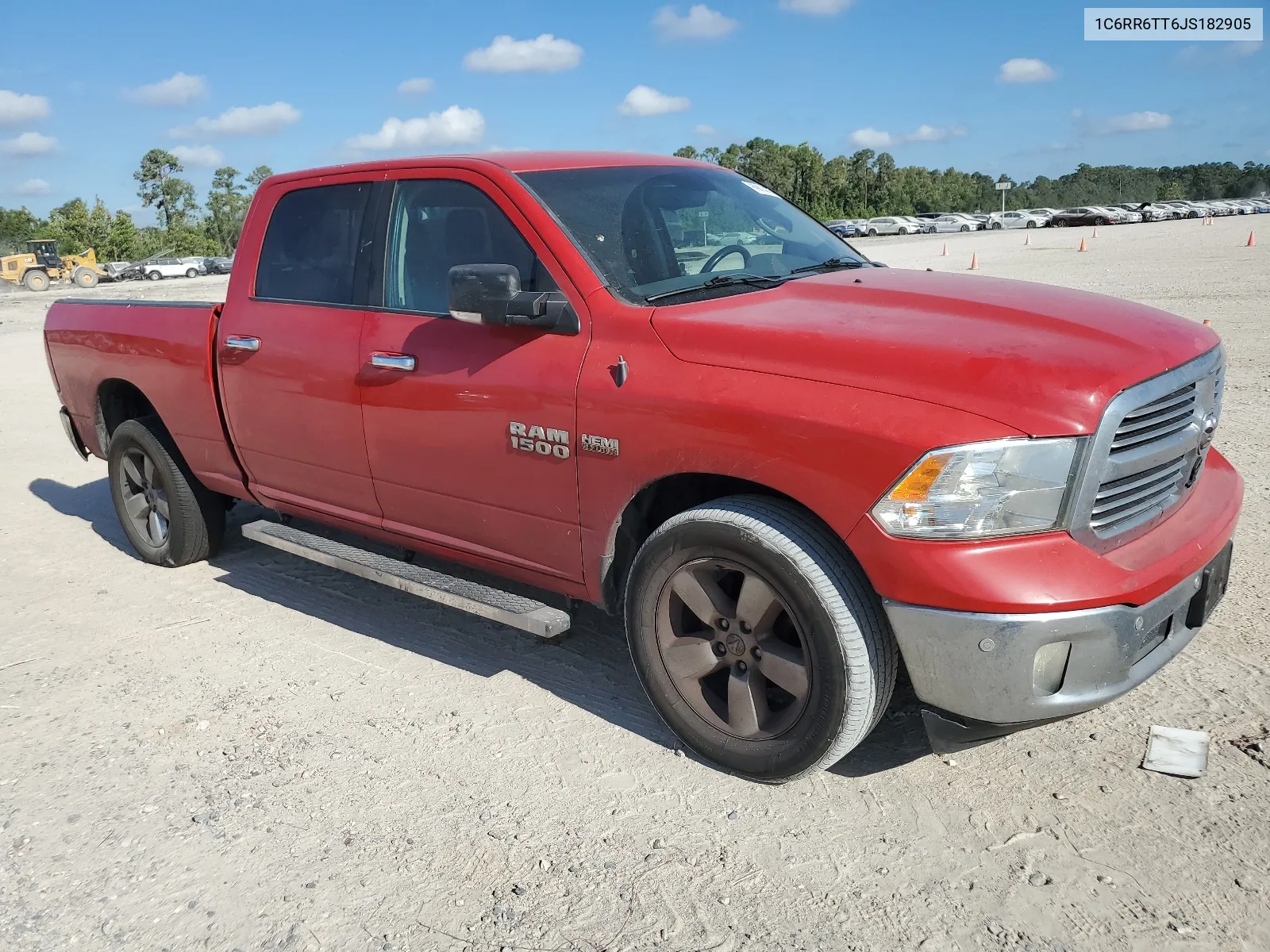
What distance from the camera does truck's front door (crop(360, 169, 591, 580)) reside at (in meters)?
3.43

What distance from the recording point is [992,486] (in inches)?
102

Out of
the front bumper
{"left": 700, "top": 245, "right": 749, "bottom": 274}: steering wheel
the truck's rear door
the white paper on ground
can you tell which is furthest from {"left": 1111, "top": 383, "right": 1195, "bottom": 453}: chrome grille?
the truck's rear door

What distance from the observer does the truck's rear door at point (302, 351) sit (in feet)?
13.6

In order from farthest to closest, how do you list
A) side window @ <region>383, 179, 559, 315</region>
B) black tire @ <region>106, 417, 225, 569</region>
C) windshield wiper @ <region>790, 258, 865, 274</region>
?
black tire @ <region>106, 417, 225, 569</region> → windshield wiper @ <region>790, 258, 865, 274</region> → side window @ <region>383, 179, 559, 315</region>

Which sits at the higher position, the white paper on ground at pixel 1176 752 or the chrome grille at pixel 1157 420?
the chrome grille at pixel 1157 420

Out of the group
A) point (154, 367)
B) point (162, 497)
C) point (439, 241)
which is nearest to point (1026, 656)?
point (439, 241)

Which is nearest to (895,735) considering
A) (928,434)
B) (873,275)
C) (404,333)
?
(928,434)

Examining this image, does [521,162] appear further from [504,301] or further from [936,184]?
[936,184]

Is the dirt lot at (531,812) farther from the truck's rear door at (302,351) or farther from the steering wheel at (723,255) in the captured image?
the steering wheel at (723,255)

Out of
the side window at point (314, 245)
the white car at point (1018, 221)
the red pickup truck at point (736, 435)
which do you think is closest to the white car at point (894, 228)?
the white car at point (1018, 221)

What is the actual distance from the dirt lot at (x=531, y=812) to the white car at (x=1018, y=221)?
→ 68473 millimetres

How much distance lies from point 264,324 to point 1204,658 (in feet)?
13.4

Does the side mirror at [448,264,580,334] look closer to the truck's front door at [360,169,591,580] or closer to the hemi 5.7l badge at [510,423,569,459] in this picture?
the truck's front door at [360,169,591,580]

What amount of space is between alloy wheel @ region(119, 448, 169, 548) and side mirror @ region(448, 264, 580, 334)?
2.92 metres
